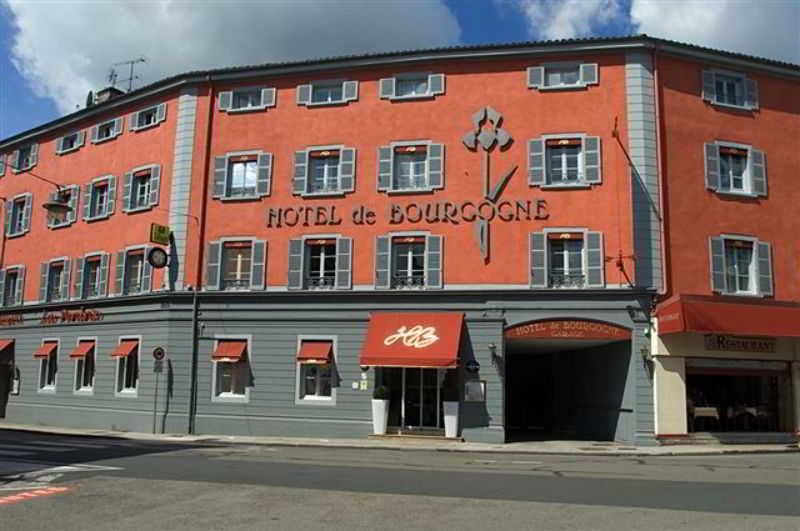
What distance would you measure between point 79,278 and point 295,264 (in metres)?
10.2

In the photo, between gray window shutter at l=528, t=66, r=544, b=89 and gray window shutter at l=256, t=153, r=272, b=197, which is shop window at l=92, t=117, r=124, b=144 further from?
gray window shutter at l=528, t=66, r=544, b=89

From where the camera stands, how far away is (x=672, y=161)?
2319 cm

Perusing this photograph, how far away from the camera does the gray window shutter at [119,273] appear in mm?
27141

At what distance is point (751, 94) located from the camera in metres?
24.3

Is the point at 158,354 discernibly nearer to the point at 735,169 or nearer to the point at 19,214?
the point at 19,214

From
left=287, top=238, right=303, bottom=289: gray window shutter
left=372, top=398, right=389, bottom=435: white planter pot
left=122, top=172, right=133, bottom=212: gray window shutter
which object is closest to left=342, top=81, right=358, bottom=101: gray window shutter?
left=287, top=238, right=303, bottom=289: gray window shutter

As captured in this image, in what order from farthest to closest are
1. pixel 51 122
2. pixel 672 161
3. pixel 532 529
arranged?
pixel 51 122
pixel 672 161
pixel 532 529

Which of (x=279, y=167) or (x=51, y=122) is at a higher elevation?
(x=51, y=122)

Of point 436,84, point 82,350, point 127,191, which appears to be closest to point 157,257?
point 127,191

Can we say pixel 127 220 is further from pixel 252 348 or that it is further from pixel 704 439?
pixel 704 439

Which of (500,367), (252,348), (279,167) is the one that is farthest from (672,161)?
(252,348)

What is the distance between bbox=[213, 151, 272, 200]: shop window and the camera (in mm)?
25781

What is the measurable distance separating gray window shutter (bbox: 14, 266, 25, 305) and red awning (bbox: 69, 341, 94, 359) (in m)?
5.57

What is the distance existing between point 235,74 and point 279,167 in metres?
3.86
